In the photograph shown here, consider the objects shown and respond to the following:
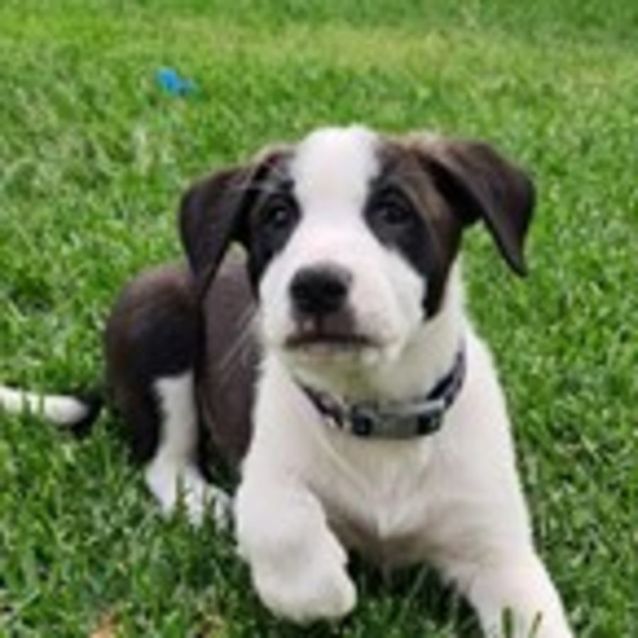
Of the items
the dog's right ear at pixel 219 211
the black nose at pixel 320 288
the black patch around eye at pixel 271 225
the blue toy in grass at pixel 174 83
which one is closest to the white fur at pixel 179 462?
the dog's right ear at pixel 219 211

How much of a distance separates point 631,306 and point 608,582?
1920 millimetres

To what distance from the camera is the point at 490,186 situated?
4.02m

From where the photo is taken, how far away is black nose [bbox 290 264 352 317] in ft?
11.8

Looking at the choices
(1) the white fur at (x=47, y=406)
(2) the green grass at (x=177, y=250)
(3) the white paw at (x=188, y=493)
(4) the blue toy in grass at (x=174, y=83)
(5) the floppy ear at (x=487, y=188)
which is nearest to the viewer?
(5) the floppy ear at (x=487, y=188)

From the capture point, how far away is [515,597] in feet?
13.1

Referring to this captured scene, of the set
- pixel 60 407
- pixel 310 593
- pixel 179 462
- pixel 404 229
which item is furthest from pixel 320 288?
pixel 60 407

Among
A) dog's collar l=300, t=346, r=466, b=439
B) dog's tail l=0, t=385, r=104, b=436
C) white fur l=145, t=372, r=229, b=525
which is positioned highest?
dog's collar l=300, t=346, r=466, b=439

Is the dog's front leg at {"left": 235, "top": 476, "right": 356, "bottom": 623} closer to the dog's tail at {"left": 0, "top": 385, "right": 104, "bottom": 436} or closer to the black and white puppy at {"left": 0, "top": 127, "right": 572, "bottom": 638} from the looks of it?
the black and white puppy at {"left": 0, "top": 127, "right": 572, "bottom": 638}

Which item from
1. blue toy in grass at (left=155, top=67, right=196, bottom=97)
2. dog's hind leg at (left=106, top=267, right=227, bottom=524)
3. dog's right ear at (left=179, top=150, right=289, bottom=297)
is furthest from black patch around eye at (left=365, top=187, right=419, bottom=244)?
blue toy in grass at (left=155, top=67, right=196, bottom=97)

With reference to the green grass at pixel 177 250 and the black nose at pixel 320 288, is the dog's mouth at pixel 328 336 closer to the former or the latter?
the black nose at pixel 320 288

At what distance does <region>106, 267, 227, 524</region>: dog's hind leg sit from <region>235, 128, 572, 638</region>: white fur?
0.62 meters

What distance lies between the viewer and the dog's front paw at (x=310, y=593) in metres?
3.72

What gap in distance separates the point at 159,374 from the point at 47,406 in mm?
304

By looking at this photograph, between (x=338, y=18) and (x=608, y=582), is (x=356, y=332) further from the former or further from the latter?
(x=338, y=18)
